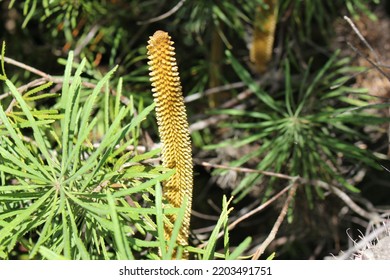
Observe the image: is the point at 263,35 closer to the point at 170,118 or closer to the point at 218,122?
the point at 218,122

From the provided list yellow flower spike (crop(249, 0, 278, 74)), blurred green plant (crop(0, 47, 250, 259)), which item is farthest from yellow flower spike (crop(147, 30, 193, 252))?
yellow flower spike (crop(249, 0, 278, 74))

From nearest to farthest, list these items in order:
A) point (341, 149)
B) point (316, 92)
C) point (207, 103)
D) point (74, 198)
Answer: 1. point (74, 198)
2. point (341, 149)
3. point (316, 92)
4. point (207, 103)

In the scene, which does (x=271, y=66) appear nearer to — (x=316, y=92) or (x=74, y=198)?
(x=316, y=92)

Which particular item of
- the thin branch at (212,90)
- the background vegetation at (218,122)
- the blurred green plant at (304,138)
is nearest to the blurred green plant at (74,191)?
the background vegetation at (218,122)

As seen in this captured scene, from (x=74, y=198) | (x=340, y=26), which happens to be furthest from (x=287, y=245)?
(x=74, y=198)

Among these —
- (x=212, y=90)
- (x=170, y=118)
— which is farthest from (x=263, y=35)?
(x=170, y=118)

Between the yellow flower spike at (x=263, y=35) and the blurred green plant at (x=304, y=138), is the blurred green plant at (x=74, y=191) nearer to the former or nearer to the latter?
the blurred green plant at (x=304, y=138)
